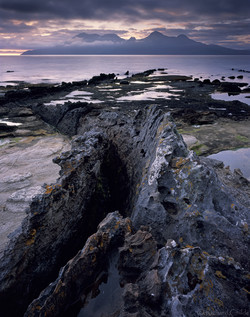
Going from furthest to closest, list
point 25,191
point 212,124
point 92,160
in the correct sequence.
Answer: point 212,124, point 25,191, point 92,160

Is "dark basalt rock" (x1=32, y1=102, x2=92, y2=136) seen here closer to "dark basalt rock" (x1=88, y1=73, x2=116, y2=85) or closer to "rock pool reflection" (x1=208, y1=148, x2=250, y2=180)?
"rock pool reflection" (x1=208, y1=148, x2=250, y2=180)

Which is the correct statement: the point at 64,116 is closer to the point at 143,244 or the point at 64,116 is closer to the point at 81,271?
the point at 81,271

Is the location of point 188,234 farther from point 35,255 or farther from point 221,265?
point 35,255

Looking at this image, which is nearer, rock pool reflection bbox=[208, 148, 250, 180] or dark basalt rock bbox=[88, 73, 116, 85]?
rock pool reflection bbox=[208, 148, 250, 180]

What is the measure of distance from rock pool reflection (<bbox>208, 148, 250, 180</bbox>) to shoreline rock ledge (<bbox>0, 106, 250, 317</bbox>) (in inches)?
281

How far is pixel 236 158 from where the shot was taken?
1288 centimetres

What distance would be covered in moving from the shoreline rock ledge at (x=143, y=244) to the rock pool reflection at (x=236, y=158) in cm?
713

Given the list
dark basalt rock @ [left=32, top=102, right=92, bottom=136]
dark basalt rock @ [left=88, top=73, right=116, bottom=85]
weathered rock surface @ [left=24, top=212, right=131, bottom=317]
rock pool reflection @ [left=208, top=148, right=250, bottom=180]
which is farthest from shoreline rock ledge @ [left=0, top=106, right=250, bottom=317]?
dark basalt rock @ [left=88, top=73, right=116, bottom=85]

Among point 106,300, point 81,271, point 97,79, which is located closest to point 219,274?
point 106,300

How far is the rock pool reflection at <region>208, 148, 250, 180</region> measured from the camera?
11699 millimetres

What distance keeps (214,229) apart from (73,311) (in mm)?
2525

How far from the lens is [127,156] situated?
25.8ft

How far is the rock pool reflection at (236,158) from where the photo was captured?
11699 millimetres

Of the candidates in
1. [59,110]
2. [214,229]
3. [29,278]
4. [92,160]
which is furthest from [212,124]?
[29,278]
